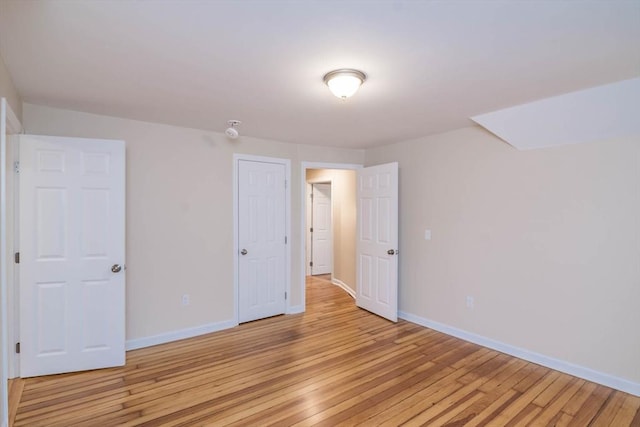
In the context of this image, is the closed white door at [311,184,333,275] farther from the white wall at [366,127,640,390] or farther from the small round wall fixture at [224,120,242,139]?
the small round wall fixture at [224,120,242,139]

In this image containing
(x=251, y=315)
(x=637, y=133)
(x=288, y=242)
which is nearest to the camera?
A: (x=637, y=133)

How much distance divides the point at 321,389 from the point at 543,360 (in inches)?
83.6

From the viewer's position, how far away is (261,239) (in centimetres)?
423

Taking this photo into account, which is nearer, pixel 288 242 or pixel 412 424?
pixel 412 424

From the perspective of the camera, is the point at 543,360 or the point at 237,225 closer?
the point at 543,360

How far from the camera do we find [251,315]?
13.6 feet

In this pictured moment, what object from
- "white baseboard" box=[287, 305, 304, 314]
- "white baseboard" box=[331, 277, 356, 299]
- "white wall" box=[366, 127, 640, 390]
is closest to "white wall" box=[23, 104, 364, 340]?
"white baseboard" box=[287, 305, 304, 314]

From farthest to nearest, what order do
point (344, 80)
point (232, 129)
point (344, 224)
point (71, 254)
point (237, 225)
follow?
point (344, 224)
point (237, 225)
point (232, 129)
point (71, 254)
point (344, 80)

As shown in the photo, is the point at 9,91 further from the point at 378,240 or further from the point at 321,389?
the point at 378,240

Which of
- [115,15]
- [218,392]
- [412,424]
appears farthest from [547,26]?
[218,392]

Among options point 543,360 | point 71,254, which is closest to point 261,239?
point 71,254

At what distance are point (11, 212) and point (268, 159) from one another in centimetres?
254

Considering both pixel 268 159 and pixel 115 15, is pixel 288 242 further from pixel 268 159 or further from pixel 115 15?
pixel 115 15

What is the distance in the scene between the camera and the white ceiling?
59.3 inches
